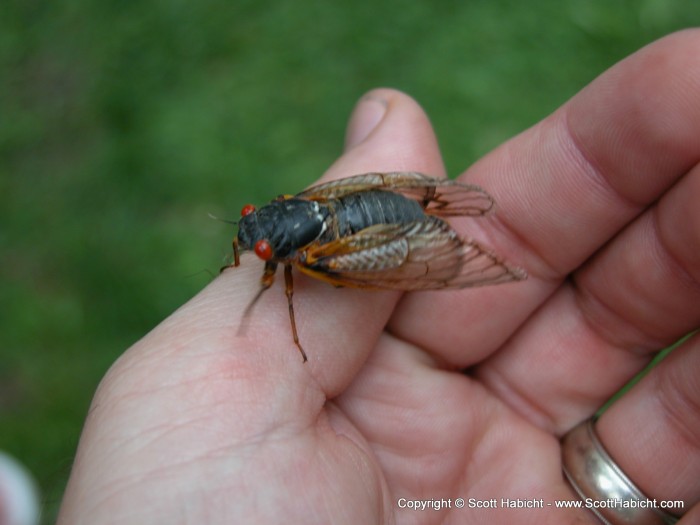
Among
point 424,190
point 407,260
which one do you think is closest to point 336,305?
point 407,260

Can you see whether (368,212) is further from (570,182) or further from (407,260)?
(570,182)

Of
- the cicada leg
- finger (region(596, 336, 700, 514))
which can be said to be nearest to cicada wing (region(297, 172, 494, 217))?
the cicada leg

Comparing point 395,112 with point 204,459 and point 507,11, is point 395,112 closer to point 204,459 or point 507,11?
point 204,459

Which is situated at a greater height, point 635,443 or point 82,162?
point 82,162

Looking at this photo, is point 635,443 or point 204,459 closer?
point 204,459

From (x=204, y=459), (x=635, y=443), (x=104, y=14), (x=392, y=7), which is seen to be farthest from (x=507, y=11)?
(x=204, y=459)

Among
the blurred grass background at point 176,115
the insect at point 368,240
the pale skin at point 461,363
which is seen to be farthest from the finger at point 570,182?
the blurred grass background at point 176,115
